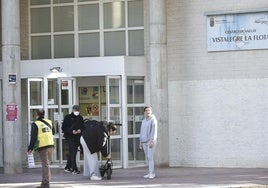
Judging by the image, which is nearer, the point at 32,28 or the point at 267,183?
the point at 267,183

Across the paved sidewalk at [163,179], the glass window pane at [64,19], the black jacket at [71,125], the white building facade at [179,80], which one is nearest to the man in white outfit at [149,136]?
the paved sidewalk at [163,179]

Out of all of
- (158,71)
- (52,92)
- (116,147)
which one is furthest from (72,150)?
(158,71)

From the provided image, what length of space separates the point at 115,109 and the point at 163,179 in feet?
12.4

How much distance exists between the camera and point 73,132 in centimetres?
1742

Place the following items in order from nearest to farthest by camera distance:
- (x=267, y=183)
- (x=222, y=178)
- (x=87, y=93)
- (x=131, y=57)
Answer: (x=267, y=183) < (x=222, y=178) < (x=131, y=57) < (x=87, y=93)

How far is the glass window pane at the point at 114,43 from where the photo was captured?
65.9 feet

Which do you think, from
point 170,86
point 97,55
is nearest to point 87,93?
point 97,55

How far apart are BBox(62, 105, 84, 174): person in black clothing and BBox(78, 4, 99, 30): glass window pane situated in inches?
152

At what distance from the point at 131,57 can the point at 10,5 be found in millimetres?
4067

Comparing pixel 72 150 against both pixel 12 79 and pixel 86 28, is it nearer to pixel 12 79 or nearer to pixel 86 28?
pixel 12 79

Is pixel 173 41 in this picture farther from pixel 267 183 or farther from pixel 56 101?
pixel 267 183

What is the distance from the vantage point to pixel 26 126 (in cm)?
2061

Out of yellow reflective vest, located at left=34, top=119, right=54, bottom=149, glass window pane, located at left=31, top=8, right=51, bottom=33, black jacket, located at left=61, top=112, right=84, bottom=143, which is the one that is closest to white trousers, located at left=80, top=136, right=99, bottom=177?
yellow reflective vest, located at left=34, top=119, right=54, bottom=149

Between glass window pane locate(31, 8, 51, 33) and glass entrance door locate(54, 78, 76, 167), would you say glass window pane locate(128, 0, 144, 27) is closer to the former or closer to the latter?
glass entrance door locate(54, 78, 76, 167)
